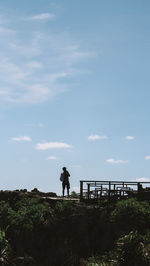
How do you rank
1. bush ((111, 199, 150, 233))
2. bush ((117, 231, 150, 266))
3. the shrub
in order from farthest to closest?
1. bush ((111, 199, 150, 233))
2. the shrub
3. bush ((117, 231, 150, 266))

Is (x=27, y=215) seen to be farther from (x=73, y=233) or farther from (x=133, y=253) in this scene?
(x=133, y=253)

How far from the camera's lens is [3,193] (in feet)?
94.4

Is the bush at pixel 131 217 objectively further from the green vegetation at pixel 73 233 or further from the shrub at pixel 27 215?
the shrub at pixel 27 215

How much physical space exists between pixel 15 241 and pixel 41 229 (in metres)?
1.76

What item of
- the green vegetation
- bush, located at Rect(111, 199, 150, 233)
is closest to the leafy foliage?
the green vegetation

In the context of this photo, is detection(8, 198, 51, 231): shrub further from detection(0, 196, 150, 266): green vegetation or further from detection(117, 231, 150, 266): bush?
detection(117, 231, 150, 266): bush

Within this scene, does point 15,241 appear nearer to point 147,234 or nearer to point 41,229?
point 41,229

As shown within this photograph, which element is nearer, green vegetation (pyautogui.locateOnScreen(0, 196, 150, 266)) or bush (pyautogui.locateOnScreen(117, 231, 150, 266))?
bush (pyautogui.locateOnScreen(117, 231, 150, 266))

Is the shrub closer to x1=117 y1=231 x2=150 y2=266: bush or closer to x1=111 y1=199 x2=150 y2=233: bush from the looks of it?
x1=111 y1=199 x2=150 y2=233: bush

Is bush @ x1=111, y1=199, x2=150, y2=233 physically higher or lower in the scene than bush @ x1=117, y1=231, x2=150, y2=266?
higher

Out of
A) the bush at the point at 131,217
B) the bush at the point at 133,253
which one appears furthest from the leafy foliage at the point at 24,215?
the bush at the point at 133,253

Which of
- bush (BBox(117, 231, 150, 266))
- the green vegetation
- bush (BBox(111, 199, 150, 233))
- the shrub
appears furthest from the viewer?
bush (BBox(111, 199, 150, 233))

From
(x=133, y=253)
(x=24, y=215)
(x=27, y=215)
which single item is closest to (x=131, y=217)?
(x=133, y=253)

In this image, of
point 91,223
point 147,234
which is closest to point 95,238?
point 91,223
